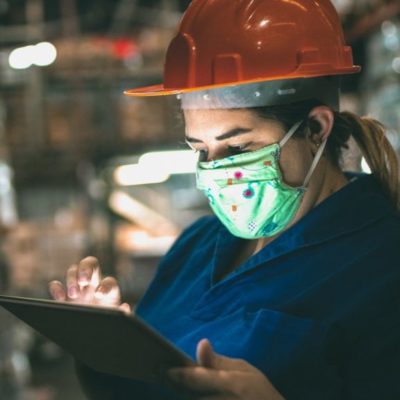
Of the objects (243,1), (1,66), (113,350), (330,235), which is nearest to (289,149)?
(330,235)

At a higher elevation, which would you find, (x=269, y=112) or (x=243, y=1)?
(x=243, y=1)

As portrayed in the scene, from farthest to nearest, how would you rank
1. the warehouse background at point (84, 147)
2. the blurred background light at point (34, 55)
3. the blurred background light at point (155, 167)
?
1. the blurred background light at point (34, 55)
2. the blurred background light at point (155, 167)
3. the warehouse background at point (84, 147)

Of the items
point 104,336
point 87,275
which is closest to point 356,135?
point 87,275

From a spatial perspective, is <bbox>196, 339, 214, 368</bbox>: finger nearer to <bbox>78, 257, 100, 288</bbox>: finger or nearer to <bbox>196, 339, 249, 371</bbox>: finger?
<bbox>196, 339, 249, 371</bbox>: finger

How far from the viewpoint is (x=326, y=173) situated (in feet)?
6.07

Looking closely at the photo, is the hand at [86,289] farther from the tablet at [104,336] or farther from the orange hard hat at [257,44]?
the orange hard hat at [257,44]

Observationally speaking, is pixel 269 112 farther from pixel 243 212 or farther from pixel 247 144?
pixel 243 212

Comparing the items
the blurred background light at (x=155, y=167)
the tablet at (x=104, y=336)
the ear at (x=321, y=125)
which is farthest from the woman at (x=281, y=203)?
the blurred background light at (x=155, y=167)

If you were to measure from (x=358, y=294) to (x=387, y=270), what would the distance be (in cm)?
9

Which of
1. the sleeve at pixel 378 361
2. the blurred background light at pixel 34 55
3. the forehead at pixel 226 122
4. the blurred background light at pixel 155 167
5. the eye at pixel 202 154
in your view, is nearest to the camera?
the sleeve at pixel 378 361

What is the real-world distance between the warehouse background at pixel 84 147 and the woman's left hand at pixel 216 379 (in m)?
7.27

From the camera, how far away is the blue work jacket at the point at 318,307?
1.51 m

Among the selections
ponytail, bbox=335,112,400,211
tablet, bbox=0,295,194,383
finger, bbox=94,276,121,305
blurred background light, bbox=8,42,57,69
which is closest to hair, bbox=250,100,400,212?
ponytail, bbox=335,112,400,211

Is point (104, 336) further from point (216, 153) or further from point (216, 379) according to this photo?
point (216, 153)
